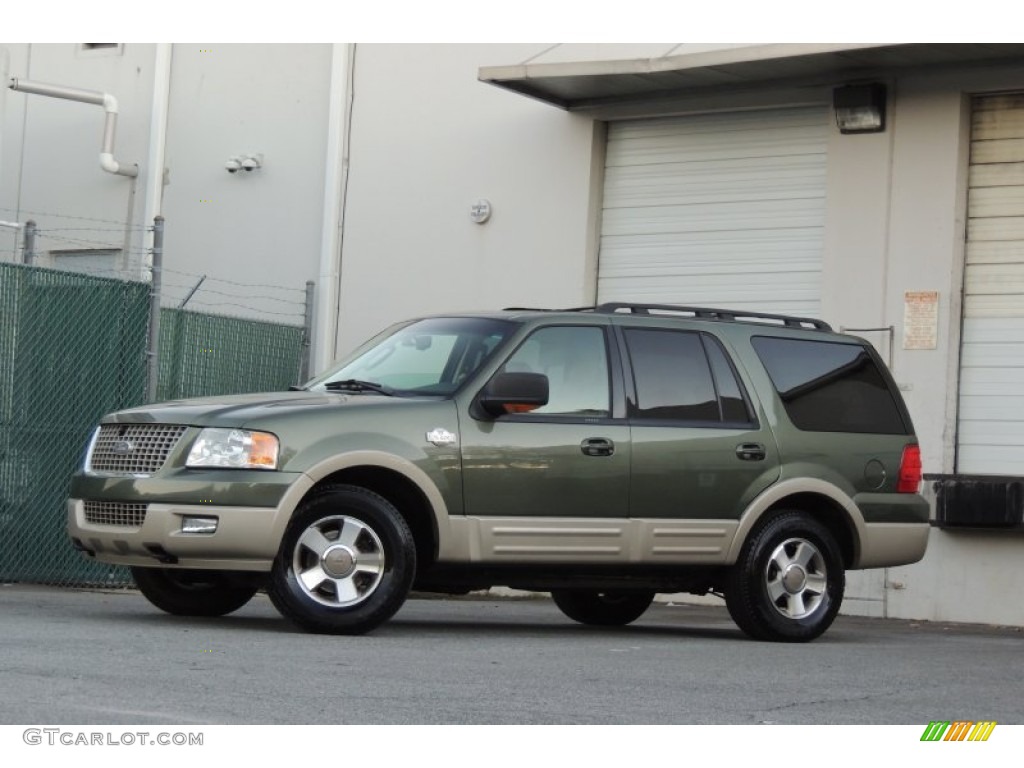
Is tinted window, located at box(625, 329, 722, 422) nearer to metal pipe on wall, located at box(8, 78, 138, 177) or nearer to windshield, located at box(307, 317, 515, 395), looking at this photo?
windshield, located at box(307, 317, 515, 395)

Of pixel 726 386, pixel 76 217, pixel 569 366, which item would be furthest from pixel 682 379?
pixel 76 217

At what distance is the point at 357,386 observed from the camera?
37.0ft

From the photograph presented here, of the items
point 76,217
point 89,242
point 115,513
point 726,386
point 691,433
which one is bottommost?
point 115,513

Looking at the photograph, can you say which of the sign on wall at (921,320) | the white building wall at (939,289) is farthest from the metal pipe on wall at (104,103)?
the sign on wall at (921,320)

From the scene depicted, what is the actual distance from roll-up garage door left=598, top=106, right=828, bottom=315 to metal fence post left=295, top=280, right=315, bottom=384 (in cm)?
286

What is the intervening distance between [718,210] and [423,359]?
6.74 metres

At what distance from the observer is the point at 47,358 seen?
14.8m

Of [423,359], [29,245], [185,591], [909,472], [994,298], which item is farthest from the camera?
[994,298]

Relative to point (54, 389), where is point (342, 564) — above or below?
below

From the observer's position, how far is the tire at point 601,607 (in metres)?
13.1

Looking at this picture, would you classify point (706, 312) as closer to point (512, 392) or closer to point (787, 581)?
point (787, 581)

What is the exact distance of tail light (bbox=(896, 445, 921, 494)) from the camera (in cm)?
1238

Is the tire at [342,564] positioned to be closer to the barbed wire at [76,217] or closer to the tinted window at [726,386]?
the tinted window at [726,386]

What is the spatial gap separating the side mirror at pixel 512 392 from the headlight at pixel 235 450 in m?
1.25
